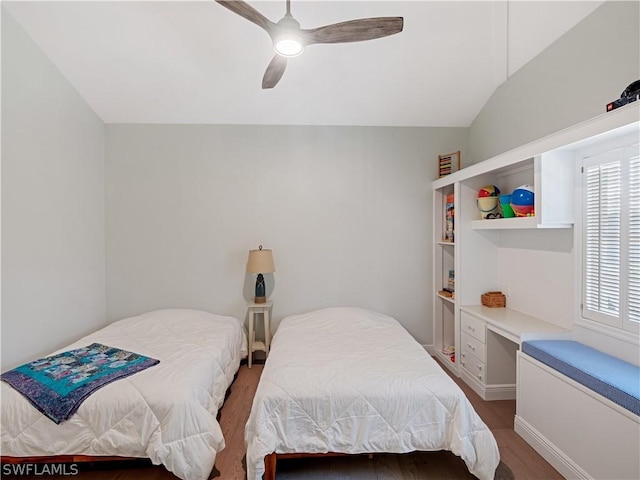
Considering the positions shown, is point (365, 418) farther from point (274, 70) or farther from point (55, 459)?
point (274, 70)

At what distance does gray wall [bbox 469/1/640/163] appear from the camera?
1.83 m

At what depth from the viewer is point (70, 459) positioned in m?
1.73

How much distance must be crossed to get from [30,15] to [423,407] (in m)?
3.64

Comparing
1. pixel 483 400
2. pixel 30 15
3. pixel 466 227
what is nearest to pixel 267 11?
pixel 30 15

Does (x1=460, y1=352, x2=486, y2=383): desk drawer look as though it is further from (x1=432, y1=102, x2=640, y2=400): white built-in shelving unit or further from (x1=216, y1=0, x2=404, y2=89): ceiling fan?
(x1=216, y1=0, x2=404, y2=89): ceiling fan

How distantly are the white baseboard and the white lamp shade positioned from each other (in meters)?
2.24

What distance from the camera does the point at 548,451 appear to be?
187 cm

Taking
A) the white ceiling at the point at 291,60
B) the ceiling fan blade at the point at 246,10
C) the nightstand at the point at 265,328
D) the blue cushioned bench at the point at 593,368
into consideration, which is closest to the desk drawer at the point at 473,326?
the blue cushioned bench at the point at 593,368

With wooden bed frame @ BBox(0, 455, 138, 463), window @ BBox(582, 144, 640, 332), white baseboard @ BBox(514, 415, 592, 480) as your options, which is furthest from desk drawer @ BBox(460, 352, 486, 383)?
Result: wooden bed frame @ BBox(0, 455, 138, 463)

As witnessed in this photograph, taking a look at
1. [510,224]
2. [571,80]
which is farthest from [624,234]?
[571,80]

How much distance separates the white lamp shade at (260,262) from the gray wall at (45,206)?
5.05 feet

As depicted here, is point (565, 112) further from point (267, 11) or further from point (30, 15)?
point (30, 15)

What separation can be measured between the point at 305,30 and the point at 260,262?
1976 millimetres

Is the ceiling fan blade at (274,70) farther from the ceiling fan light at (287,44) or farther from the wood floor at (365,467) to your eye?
the wood floor at (365,467)
